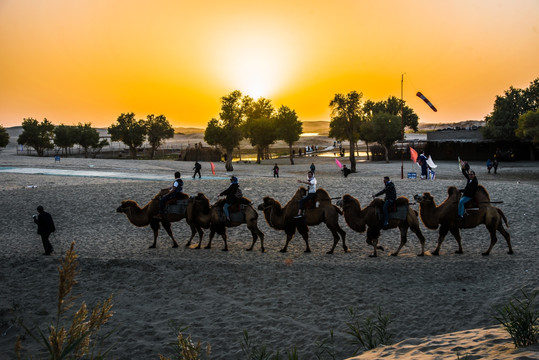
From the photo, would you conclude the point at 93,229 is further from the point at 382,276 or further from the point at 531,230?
the point at 531,230

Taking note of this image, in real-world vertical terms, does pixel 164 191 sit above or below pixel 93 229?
above

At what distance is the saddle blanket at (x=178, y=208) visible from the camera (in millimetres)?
15961

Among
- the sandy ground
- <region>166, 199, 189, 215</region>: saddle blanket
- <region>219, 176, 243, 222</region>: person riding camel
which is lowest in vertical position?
the sandy ground

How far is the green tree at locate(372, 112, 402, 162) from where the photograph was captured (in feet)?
226

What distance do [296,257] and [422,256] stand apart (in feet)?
12.5

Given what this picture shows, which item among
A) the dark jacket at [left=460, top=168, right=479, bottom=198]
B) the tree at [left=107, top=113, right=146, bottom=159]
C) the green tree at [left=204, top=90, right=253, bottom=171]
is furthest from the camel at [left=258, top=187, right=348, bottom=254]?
the tree at [left=107, top=113, right=146, bottom=159]

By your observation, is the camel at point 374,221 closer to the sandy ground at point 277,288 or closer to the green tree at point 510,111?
the sandy ground at point 277,288

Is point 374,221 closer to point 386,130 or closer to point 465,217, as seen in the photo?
point 465,217

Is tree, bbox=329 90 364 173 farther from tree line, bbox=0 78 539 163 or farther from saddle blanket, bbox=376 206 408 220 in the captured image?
saddle blanket, bbox=376 206 408 220

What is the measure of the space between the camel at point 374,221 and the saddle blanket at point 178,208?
Result: 5194 millimetres

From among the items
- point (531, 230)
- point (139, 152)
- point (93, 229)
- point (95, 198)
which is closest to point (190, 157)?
point (139, 152)

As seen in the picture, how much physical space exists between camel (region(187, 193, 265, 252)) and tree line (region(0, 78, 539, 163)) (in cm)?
3440

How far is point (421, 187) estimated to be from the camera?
26109 millimetres

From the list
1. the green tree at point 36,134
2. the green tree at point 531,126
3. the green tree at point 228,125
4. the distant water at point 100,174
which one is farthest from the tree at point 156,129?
the green tree at point 531,126
